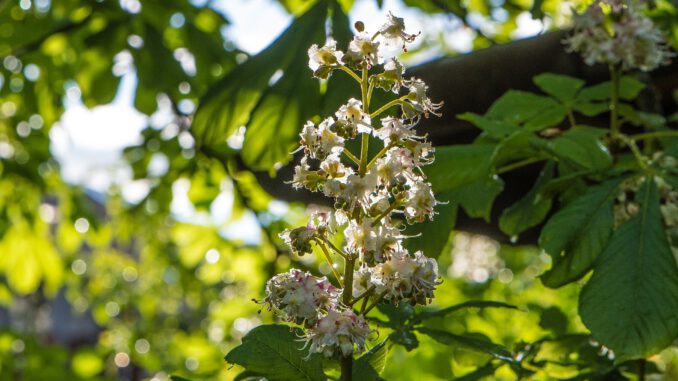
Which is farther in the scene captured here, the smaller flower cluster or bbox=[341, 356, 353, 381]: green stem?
the smaller flower cluster

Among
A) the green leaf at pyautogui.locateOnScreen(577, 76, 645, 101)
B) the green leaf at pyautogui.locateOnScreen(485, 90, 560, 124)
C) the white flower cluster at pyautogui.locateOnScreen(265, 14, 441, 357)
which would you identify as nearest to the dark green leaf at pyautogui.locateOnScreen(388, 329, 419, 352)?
the white flower cluster at pyautogui.locateOnScreen(265, 14, 441, 357)

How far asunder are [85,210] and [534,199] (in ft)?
8.36

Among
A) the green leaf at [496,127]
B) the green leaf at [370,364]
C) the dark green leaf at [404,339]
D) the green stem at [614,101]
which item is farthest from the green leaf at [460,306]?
the green stem at [614,101]

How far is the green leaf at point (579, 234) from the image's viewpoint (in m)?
0.93

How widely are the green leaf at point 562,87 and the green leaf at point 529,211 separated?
0.11 metres

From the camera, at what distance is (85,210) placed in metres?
3.27

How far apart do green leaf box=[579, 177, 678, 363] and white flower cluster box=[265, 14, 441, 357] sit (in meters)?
0.29

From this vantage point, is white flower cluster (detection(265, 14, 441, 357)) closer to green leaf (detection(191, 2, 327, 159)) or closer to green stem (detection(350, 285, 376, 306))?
green stem (detection(350, 285, 376, 306))

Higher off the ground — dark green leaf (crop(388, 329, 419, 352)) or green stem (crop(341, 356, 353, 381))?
green stem (crop(341, 356, 353, 381))

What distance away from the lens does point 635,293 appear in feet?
2.77

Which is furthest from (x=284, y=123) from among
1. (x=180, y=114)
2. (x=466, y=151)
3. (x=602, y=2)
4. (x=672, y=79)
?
(x=180, y=114)

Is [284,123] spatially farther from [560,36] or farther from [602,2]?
[560,36]

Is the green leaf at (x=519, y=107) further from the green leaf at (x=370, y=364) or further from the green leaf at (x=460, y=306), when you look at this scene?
the green leaf at (x=370, y=364)

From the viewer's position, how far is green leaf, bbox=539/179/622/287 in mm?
926
